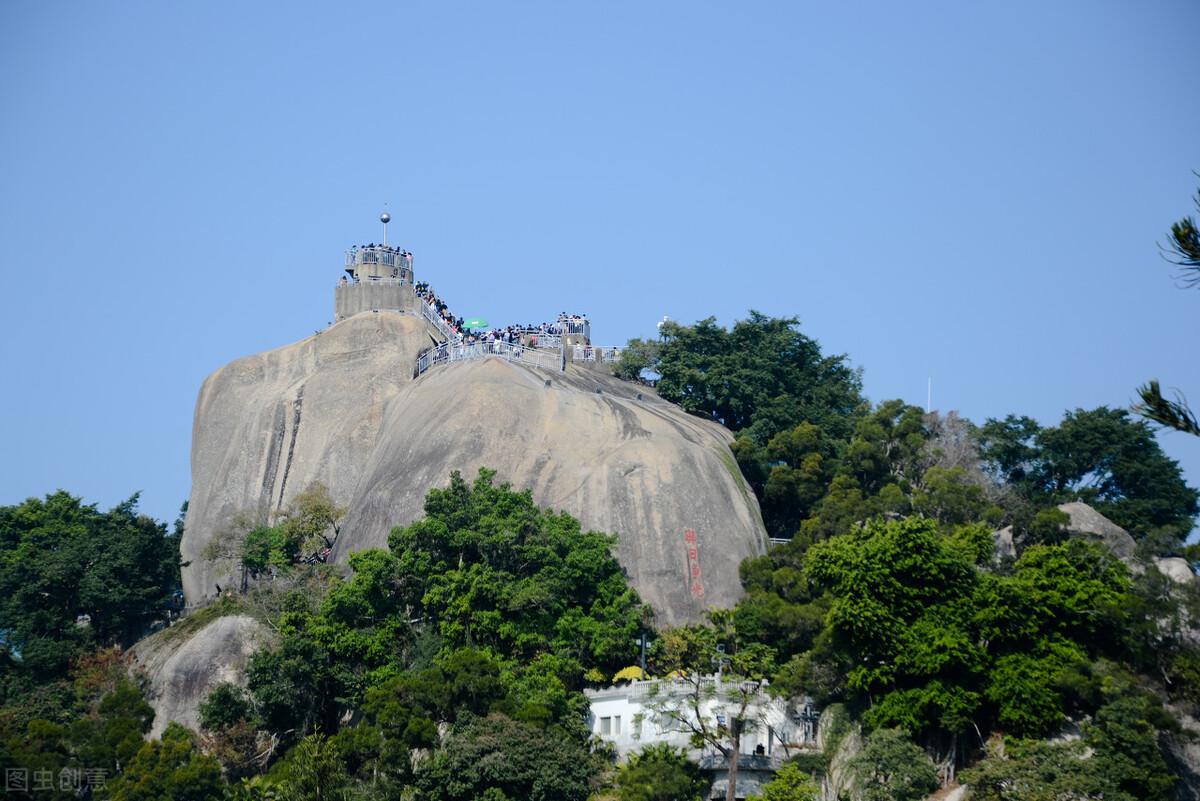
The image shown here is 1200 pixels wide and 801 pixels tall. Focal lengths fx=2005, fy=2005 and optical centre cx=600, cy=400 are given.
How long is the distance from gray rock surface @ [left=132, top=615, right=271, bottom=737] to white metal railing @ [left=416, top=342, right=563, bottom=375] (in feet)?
46.2

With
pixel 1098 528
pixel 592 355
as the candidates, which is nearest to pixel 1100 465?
pixel 1098 528

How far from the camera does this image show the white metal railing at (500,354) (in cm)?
7031

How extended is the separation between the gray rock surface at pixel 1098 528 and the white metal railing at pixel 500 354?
18.5m

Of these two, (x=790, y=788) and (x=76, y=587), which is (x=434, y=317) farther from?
(x=790, y=788)

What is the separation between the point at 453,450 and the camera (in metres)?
64.1

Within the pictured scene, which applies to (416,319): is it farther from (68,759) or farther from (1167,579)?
(1167,579)

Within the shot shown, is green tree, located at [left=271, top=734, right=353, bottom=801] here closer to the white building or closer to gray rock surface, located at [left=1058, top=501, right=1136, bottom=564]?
the white building

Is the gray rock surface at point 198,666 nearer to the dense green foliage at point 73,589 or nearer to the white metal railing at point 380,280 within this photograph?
the dense green foliage at point 73,589

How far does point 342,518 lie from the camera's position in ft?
225

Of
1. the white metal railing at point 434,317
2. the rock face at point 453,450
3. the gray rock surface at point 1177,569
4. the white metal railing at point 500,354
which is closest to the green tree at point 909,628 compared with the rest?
the gray rock surface at point 1177,569

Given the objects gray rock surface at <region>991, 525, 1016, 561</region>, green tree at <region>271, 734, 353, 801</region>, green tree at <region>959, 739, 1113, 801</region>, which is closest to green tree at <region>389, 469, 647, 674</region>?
green tree at <region>271, 734, 353, 801</region>

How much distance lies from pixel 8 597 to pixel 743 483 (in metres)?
24.5

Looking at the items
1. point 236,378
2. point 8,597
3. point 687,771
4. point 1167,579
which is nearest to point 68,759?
point 8,597

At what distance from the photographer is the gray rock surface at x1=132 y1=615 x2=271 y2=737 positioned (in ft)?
194
